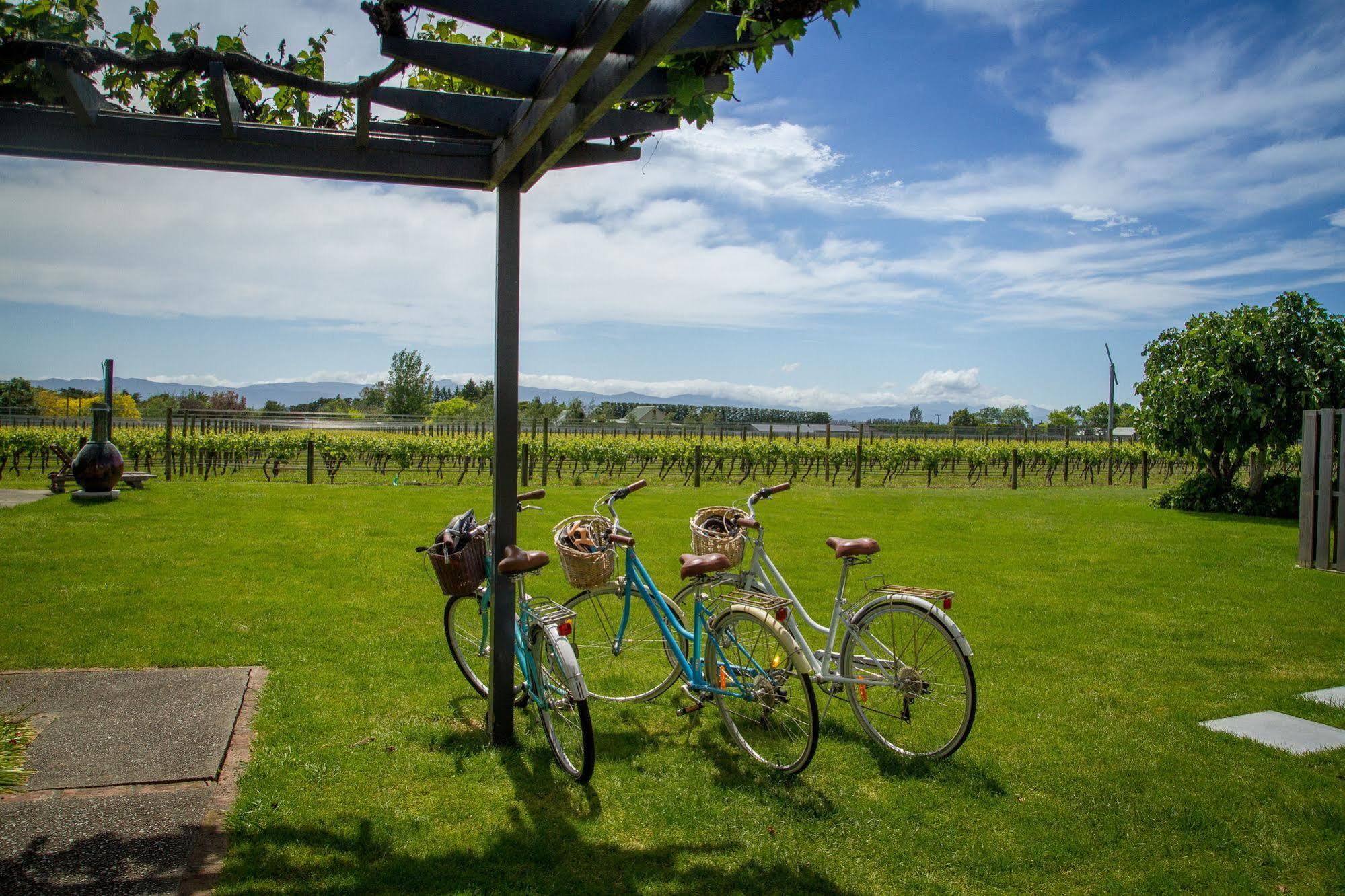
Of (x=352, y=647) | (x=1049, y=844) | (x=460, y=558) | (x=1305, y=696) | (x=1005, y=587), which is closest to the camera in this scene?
(x=1049, y=844)

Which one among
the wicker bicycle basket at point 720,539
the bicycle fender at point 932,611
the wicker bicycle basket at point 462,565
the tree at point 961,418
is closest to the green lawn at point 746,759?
the bicycle fender at point 932,611

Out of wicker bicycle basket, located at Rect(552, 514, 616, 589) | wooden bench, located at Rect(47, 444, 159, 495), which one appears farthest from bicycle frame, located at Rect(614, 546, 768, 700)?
wooden bench, located at Rect(47, 444, 159, 495)

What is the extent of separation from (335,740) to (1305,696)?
4.79 m

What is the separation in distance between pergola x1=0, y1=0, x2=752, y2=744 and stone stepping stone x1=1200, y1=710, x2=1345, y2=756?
10.9 feet

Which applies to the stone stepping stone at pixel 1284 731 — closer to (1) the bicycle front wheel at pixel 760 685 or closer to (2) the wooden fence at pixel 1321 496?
(1) the bicycle front wheel at pixel 760 685

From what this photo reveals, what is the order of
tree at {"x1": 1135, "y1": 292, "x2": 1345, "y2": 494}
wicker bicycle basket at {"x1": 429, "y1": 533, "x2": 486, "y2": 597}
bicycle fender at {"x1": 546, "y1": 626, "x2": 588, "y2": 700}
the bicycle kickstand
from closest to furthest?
bicycle fender at {"x1": 546, "y1": 626, "x2": 588, "y2": 700} → the bicycle kickstand → wicker bicycle basket at {"x1": 429, "y1": 533, "x2": 486, "y2": 597} → tree at {"x1": 1135, "y1": 292, "x2": 1345, "y2": 494}

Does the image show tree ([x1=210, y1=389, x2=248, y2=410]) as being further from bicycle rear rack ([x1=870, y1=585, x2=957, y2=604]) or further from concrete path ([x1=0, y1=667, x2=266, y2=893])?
bicycle rear rack ([x1=870, y1=585, x2=957, y2=604])

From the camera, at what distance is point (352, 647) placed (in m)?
4.89

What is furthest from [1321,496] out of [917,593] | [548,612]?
[548,612]

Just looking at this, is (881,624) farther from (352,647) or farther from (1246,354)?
(1246,354)

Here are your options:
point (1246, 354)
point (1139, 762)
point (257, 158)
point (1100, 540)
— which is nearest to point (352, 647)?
point (257, 158)

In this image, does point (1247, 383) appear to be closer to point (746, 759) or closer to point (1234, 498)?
point (1234, 498)

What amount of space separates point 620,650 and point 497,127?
2.38 metres

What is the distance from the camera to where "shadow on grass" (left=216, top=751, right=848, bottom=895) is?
247 centimetres
